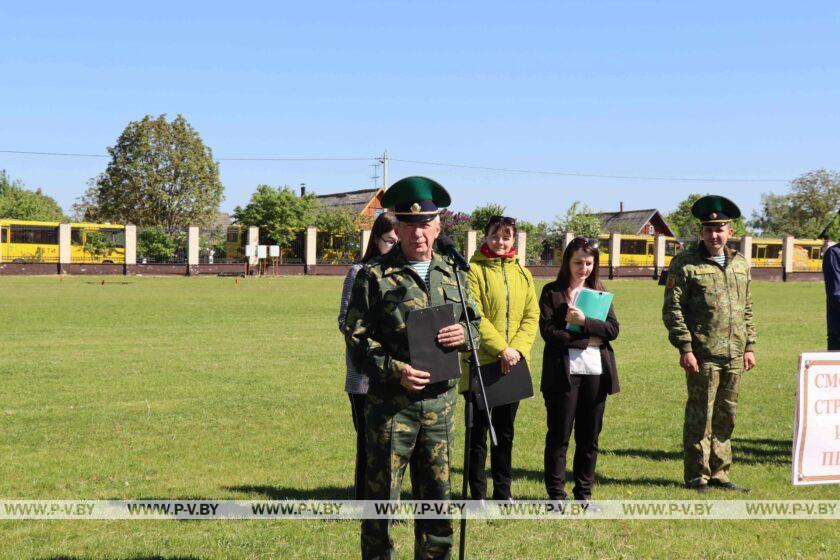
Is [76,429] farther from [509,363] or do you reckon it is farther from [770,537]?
[770,537]

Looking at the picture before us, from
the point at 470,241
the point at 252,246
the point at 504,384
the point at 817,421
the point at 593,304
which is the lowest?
the point at 817,421

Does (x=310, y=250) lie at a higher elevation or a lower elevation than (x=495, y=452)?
higher

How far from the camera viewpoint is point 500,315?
582cm

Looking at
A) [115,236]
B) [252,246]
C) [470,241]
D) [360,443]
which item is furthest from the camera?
[470,241]

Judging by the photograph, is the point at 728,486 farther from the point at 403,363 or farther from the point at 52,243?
the point at 52,243

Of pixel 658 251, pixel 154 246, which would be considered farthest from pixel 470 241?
pixel 154 246

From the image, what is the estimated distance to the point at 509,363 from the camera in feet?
18.3

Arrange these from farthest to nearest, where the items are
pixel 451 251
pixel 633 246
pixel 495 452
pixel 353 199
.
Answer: pixel 353 199
pixel 633 246
pixel 495 452
pixel 451 251

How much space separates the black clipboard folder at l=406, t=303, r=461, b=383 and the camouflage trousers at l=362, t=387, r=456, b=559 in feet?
0.68

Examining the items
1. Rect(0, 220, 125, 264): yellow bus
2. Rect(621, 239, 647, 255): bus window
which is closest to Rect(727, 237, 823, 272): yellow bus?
Rect(621, 239, 647, 255): bus window

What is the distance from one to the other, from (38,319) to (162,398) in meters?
13.0

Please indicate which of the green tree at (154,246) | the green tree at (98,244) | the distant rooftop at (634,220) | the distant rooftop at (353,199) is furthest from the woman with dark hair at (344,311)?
the distant rooftop at (634,220)

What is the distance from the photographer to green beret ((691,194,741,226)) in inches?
256

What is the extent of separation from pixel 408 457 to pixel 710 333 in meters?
3.34
